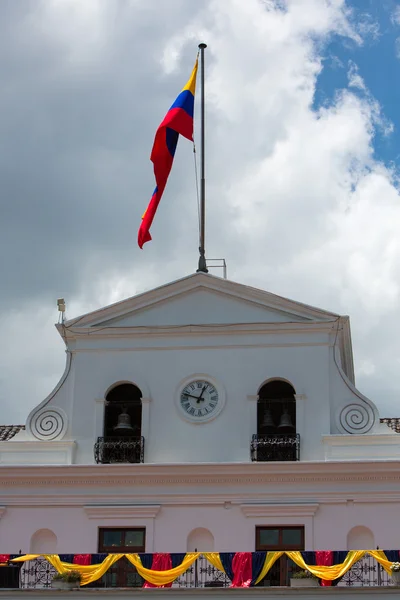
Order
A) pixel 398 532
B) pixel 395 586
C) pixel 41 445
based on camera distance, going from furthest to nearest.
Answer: pixel 41 445 → pixel 398 532 → pixel 395 586

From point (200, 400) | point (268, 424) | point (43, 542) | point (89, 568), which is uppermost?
point (200, 400)

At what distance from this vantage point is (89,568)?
102ft

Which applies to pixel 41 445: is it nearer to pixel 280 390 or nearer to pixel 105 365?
pixel 105 365

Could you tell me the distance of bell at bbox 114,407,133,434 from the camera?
34.5m

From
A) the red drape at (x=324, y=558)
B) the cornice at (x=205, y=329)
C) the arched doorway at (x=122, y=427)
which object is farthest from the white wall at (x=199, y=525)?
the cornice at (x=205, y=329)

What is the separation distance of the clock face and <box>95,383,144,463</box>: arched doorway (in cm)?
129

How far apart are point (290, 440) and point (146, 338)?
→ 4846mm

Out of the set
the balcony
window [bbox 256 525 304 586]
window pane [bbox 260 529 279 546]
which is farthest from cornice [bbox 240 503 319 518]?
the balcony

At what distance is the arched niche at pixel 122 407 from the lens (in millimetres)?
34938

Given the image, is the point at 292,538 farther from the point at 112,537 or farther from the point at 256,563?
the point at 112,537

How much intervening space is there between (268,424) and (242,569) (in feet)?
15.4

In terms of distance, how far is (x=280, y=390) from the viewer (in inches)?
1377

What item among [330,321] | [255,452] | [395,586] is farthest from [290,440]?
[395,586]

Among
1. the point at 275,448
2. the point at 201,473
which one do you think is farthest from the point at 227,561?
the point at 275,448
